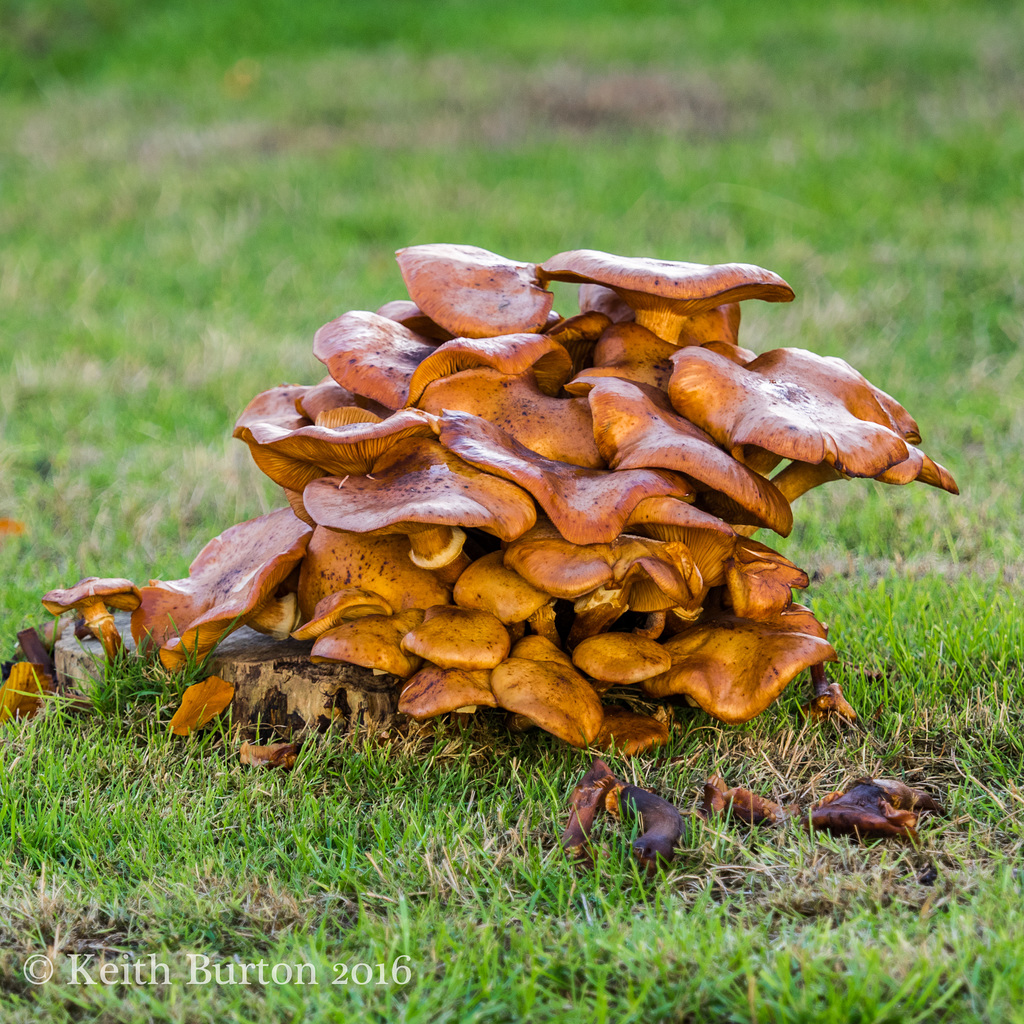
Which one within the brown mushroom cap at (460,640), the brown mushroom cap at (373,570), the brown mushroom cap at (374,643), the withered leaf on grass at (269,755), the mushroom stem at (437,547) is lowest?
the withered leaf on grass at (269,755)

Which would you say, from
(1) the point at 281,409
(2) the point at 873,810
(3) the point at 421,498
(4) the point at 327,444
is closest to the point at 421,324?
(1) the point at 281,409

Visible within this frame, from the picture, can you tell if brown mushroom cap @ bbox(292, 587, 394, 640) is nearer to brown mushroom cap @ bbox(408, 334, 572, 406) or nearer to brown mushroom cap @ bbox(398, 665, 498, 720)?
brown mushroom cap @ bbox(398, 665, 498, 720)

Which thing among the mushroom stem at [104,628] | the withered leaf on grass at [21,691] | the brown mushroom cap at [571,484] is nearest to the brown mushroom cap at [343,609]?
the brown mushroom cap at [571,484]

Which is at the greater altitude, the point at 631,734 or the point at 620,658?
the point at 620,658

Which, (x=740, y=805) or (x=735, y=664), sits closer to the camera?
(x=740, y=805)

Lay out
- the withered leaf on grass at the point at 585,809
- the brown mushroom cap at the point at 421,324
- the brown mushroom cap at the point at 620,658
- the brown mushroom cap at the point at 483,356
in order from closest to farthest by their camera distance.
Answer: the withered leaf on grass at the point at 585,809 → the brown mushroom cap at the point at 620,658 → the brown mushroom cap at the point at 483,356 → the brown mushroom cap at the point at 421,324

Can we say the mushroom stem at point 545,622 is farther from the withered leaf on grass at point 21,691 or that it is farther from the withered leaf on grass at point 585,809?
the withered leaf on grass at point 21,691

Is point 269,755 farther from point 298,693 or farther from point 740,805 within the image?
point 740,805
